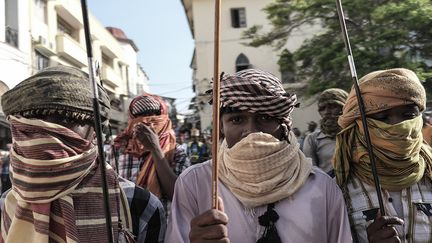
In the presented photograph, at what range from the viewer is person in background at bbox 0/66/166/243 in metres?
1.47

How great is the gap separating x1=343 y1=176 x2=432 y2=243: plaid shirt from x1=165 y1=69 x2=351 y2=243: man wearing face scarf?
28cm

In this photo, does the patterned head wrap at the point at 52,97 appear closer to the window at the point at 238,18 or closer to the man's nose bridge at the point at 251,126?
the man's nose bridge at the point at 251,126

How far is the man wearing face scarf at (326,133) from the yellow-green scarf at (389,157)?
142cm

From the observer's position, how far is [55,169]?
1.46 m

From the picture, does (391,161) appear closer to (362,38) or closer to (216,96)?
(216,96)

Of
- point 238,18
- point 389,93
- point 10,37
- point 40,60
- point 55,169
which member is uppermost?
point 238,18

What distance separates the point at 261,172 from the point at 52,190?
0.73 meters

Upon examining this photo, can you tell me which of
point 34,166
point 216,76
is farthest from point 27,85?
point 216,76

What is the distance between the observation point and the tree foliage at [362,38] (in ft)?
43.2

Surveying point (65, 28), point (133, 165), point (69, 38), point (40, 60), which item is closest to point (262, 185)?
point (133, 165)

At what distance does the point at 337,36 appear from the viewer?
50.6 feet

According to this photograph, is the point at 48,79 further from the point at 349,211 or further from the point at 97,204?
the point at 349,211

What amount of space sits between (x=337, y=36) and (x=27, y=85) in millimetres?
14899

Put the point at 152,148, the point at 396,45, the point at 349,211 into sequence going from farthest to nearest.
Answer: the point at 396,45 → the point at 152,148 → the point at 349,211
